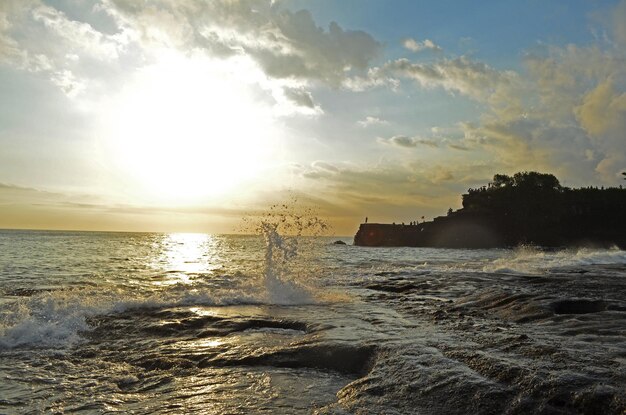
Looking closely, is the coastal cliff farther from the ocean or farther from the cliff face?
the ocean

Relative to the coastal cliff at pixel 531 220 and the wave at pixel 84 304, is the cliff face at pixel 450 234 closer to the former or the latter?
the coastal cliff at pixel 531 220

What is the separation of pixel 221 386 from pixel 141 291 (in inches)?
470

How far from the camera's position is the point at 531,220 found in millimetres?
103625

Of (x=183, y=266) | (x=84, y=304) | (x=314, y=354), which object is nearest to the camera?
(x=314, y=354)

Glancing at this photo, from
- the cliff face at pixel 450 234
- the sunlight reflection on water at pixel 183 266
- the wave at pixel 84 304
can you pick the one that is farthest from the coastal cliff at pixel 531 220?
the wave at pixel 84 304

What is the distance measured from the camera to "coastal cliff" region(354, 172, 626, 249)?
100625 millimetres

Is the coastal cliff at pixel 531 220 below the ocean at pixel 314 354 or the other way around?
the other way around

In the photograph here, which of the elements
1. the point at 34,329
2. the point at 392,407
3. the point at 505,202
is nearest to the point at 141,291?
the point at 34,329

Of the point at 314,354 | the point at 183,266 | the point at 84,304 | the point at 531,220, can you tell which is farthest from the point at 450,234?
the point at 314,354

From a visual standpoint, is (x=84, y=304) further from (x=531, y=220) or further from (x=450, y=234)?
(x=531, y=220)

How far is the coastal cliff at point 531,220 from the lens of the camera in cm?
10062

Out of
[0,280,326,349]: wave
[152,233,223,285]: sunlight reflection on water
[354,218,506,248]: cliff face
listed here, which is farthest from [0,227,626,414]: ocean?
[354,218,506,248]: cliff face

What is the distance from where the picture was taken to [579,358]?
5.89 m

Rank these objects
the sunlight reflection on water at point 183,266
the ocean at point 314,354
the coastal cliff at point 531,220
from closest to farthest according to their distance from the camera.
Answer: the ocean at point 314,354 → the sunlight reflection on water at point 183,266 → the coastal cliff at point 531,220
